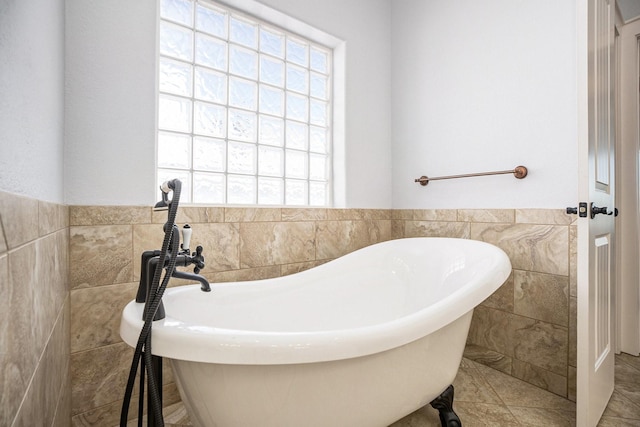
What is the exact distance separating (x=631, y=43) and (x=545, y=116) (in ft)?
3.33

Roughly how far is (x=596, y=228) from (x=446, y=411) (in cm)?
98

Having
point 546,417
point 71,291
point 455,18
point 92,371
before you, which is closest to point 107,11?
point 71,291

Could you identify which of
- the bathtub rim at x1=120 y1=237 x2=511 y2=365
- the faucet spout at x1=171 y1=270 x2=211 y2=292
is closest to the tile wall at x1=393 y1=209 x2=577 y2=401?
the bathtub rim at x1=120 y1=237 x2=511 y2=365

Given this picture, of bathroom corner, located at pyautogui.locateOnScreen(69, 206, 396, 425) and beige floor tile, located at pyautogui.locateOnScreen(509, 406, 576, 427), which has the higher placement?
bathroom corner, located at pyautogui.locateOnScreen(69, 206, 396, 425)

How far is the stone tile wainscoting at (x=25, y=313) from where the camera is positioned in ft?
1.28

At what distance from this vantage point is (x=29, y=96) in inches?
25.8

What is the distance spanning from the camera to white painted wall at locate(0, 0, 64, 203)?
46 centimetres

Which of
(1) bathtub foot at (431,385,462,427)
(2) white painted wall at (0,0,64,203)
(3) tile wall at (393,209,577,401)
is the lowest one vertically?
(1) bathtub foot at (431,385,462,427)

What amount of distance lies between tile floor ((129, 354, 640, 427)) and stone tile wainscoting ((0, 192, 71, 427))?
96cm

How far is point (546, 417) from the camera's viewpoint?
144 cm

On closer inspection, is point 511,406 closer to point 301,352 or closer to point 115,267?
point 301,352

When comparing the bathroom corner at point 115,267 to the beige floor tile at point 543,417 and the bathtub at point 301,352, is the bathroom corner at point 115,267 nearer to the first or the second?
the bathtub at point 301,352

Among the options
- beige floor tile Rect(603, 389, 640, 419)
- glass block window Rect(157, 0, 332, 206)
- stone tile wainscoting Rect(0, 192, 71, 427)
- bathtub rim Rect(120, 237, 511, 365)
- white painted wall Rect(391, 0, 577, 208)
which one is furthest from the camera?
glass block window Rect(157, 0, 332, 206)

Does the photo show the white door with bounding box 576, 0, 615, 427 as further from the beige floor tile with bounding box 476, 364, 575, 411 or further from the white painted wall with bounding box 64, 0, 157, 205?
the white painted wall with bounding box 64, 0, 157, 205
